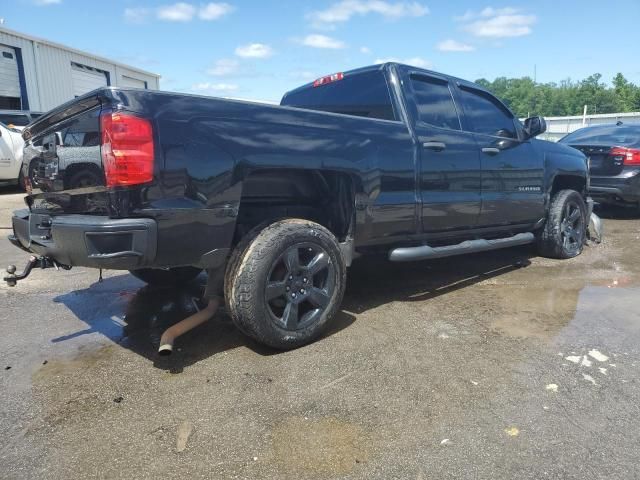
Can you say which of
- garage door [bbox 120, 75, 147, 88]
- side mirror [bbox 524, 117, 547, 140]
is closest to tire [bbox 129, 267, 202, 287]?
side mirror [bbox 524, 117, 547, 140]

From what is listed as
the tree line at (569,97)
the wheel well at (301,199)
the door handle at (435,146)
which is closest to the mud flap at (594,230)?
the door handle at (435,146)

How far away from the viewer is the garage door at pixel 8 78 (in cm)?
1730

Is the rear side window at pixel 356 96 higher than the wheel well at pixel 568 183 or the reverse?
higher

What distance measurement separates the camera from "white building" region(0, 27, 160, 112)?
1755 cm

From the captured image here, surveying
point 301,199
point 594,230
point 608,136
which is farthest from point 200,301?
point 608,136

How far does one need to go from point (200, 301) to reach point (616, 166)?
6993 millimetres

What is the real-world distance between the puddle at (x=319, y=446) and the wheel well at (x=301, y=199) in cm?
150

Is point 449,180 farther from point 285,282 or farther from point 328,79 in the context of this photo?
point 285,282

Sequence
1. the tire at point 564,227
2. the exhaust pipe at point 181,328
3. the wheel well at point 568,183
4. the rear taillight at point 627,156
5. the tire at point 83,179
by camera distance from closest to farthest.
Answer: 1. the tire at point 83,179
2. the exhaust pipe at point 181,328
3. the tire at point 564,227
4. the wheel well at point 568,183
5. the rear taillight at point 627,156

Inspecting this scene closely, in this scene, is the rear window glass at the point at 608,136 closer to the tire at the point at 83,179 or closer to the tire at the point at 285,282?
the tire at the point at 285,282

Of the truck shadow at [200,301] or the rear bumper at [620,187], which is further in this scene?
the rear bumper at [620,187]

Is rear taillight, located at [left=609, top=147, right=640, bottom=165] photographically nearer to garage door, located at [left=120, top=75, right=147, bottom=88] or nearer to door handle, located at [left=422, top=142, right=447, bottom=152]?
door handle, located at [left=422, top=142, right=447, bottom=152]

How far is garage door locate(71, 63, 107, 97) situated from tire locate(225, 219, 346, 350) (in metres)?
20.0

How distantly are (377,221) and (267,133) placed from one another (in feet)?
3.78
